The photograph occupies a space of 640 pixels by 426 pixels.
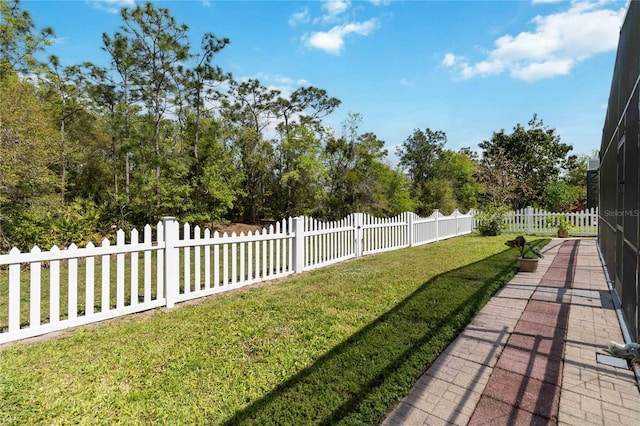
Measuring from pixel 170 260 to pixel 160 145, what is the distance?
8.90 metres

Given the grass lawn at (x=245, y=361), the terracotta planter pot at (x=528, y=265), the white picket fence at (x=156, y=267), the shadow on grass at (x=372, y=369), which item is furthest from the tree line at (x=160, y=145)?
the terracotta planter pot at (x=528, y=265)

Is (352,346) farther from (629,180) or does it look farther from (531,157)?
(531,157)

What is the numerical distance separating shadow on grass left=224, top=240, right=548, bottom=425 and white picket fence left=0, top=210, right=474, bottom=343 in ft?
7.93

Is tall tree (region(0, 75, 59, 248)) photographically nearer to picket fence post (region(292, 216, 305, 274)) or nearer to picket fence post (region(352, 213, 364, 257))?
picket fence post (region(292, 216, 305, 274))

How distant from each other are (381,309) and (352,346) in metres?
1.03

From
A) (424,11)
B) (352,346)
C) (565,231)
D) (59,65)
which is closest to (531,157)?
(565,231)

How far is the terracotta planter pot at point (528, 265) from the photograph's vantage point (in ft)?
18.0

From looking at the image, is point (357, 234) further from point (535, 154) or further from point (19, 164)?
point (535, 154)

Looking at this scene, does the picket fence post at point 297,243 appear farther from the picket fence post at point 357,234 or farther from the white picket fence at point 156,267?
the picket fence post at point 357,234

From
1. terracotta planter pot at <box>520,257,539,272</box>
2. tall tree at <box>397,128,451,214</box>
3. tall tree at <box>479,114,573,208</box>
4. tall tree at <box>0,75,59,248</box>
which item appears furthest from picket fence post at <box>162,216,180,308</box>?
tall tree at <box>479,114,573,208</box>

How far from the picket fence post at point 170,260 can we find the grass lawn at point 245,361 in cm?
28

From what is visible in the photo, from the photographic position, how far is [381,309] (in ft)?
11.8

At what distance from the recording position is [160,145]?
11.3 meters

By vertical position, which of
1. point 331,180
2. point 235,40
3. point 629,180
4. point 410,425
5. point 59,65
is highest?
point 235,40
